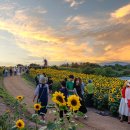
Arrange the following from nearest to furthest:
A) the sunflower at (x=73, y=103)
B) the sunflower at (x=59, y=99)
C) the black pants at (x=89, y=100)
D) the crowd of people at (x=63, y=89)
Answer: the sunflower at (x=73, y=103)
the sunflower at (x=59, y=99)
the crowd of people at (x=63, y=89)
the black pants at (x=89, y=100)

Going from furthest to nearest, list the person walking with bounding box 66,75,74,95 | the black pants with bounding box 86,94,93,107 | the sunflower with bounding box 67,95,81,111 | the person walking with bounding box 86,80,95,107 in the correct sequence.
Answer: the black pants with bounding box 86,94,93,107 → the person walking with bounding box 86,80,95,107 → the person walking with bounding box 66,75,74,95 → the sunflower with bounding box 67,95,81,111

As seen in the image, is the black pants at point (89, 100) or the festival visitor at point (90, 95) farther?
the black pants at point (89, 100)

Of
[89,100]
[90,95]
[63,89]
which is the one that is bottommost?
[89,100]

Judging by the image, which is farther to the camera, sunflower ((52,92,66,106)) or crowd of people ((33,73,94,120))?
crowd of people ((33,73,94,120))

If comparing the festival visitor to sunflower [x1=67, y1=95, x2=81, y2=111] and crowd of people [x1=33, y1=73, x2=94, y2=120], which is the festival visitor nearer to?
crowd of people [x1=33, y1=73, x2=94, y2=120]

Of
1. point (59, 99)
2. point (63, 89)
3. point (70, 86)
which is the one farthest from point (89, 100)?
point (59, 99)

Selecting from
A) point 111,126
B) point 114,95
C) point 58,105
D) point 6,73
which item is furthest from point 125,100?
point 6,73

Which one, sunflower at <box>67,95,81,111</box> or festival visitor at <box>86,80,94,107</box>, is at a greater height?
sunflower at <box>67,95,81,111</box>

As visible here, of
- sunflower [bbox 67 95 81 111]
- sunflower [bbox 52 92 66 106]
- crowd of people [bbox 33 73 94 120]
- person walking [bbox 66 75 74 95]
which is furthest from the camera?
person walking [bbox 66 75 74 95]

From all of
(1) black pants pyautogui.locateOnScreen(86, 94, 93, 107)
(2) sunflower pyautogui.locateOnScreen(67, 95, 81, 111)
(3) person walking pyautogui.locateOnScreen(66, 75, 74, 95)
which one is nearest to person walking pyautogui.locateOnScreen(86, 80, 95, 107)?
(1) black pants pyautogui.locateOnScreen(86, 94, 93, 107)

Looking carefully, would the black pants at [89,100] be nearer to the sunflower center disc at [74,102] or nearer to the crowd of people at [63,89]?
the crowd of people at [63,89]

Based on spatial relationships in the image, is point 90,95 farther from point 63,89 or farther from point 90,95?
point 63,89

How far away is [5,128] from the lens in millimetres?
9094

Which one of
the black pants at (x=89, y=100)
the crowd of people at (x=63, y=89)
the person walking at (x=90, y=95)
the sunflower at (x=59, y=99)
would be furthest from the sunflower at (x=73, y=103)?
the black pants at (x=89, y=100)
